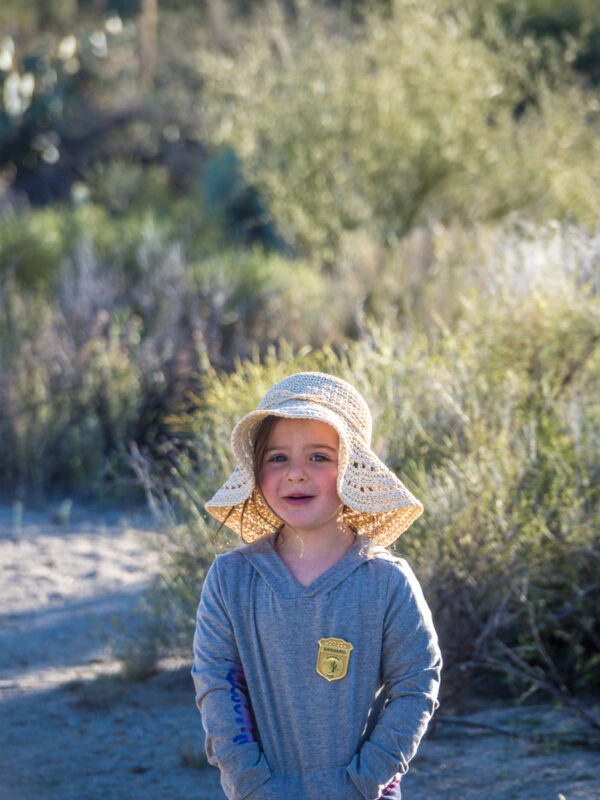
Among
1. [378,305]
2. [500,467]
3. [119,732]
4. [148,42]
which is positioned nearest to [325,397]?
[500,467]

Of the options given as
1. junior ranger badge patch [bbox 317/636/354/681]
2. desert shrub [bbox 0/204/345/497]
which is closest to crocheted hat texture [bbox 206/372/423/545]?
junior ranger badge patch [bbox 317/636/354/681]

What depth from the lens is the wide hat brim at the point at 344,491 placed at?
2.12 meters

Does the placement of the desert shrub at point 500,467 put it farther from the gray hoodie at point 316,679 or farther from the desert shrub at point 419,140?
the desert shrub at point 419,140

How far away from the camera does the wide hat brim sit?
2.12m

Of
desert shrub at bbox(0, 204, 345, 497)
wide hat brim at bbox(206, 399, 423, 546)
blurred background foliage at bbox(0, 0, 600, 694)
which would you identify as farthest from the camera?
desert shrub at bbox(0, 204, 345, 497)

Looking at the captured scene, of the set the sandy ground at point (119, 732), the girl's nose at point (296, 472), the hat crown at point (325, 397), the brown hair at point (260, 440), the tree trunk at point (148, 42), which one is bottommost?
the sandy ground at point (119, 732)

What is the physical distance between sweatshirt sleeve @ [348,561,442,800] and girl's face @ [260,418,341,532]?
0.63ft

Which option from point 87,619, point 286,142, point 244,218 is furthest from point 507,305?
point 244,218

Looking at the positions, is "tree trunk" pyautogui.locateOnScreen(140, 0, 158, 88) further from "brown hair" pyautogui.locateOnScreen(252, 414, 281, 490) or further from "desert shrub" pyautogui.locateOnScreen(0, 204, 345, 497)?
"brown hair" pyautogui.locateOnScreen(252, 414, 281, 490)

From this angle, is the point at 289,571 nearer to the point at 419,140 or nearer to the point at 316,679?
the point at 316,679

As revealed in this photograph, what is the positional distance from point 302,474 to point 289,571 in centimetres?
19

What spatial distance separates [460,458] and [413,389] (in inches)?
27.6

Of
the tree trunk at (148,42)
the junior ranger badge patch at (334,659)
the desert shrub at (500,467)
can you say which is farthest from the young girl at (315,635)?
the tree trunk at (148,42)

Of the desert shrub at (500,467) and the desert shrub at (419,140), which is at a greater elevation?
the desert shrub at (419,140)
